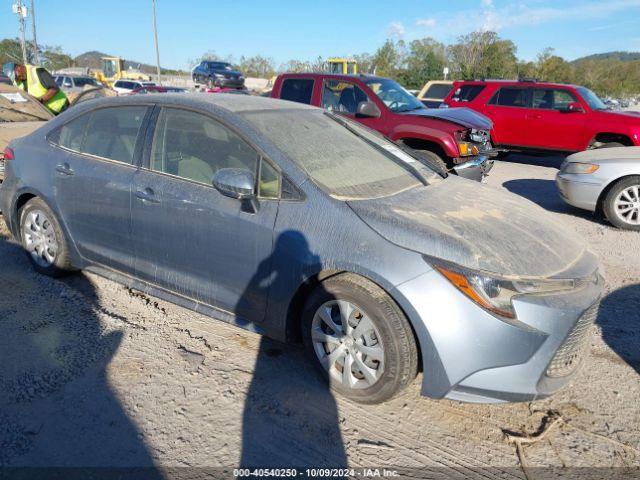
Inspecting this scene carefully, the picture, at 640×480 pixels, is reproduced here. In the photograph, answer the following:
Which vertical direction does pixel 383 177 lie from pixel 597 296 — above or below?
above

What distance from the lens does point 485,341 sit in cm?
236

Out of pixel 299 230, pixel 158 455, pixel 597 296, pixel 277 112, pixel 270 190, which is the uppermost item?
pixel 277 112

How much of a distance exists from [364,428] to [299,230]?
113 cm

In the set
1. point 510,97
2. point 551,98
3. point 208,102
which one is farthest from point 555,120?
point 208,102

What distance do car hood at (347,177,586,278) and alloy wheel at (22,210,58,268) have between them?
9.02ft

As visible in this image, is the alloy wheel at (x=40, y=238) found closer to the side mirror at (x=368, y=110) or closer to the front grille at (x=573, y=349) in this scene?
the front grille at (x=573, y=349)

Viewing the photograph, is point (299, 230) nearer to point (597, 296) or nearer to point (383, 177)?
point (383, 177)

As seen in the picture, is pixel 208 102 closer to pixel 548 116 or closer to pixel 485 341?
pixel 485 341

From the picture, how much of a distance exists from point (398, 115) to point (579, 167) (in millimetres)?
2775

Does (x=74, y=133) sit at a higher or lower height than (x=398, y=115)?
lower

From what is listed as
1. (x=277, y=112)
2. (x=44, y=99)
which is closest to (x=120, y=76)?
(x=44, y=99)

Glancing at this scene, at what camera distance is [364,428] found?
2.61 meters

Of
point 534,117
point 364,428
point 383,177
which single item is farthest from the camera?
point 534,117

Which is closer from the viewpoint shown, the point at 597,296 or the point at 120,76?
the point at 597,296
